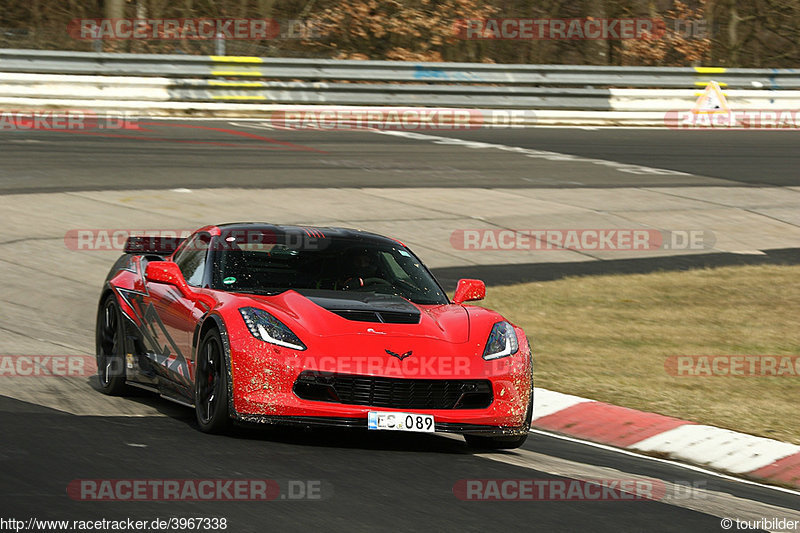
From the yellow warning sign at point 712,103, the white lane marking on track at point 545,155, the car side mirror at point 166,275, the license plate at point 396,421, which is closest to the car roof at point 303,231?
the car side mirror at point 166,275

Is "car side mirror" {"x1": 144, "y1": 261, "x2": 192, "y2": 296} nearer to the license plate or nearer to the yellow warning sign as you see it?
the license plate

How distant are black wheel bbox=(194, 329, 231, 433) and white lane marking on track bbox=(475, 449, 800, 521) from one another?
1530 mm

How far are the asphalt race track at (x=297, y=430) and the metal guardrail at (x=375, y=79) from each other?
0.98 metres

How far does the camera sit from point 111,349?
356 inches

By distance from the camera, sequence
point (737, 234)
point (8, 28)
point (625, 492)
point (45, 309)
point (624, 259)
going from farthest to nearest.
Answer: point (8, 28) < point (737, 234) < point (624, 259) < point (45, 309) < point (625, 492)

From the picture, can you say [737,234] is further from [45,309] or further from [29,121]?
[29,121]

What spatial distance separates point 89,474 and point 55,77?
1809cm

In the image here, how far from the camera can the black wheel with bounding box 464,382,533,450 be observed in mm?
7547

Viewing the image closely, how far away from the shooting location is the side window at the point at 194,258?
8.27 meters

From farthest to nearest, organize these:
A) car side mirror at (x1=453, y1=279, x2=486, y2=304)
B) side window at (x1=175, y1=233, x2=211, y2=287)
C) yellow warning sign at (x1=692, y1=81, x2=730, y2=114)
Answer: yellow warning sign at (x1=692, y1=81, x2=730, y2=114), car side mirror at (x1=453, y1=279, x2=486, y2=304), side window at (x1=175, y1=233, x2=211, y2=287)

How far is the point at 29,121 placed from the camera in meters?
22.5

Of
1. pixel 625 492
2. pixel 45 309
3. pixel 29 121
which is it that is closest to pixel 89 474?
pixel 625 492

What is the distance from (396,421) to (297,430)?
0.96 meters

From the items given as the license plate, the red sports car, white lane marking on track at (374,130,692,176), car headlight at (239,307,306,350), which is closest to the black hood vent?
the red sports car
